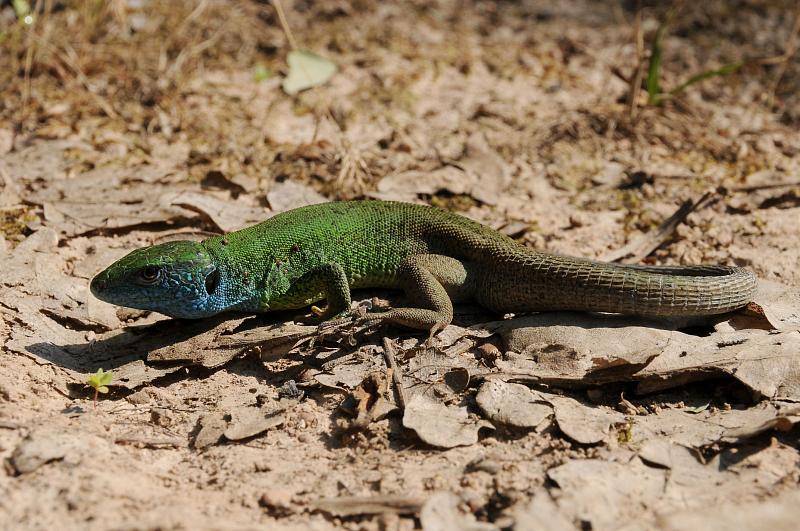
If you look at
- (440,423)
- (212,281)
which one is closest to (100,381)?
(212,281)

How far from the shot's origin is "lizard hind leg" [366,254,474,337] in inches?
177

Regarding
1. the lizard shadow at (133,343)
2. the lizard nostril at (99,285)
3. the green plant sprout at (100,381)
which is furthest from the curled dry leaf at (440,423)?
the lizard nostril at (99,285)

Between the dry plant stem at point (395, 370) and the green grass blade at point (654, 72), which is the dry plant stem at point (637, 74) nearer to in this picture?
the green grass blade at point (654, 72)

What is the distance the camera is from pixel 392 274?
5.05 m

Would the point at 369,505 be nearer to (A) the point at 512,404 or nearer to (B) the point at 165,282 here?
(A) the point at 512,404

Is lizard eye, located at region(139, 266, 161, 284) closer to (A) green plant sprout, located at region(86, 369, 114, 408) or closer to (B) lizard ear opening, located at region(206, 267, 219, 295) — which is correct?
(B) lizard ear opening, located at region(206, 267, 219, 295)

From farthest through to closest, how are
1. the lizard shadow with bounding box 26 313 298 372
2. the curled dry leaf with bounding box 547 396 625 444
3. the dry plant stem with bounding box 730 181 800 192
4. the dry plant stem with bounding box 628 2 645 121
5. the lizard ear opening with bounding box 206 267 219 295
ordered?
the dry plant stem with bounding box 628 2 645 121 → the dry plant stem with bounding box 730 181 800 192 → the lizard ear opening with bounding box 206 267 219 295 → the lizard shadow with bounding box 26 313 298 372 → the curled dry leaf with bounding box 547 396 625 444

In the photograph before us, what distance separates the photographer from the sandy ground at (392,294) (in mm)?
3314

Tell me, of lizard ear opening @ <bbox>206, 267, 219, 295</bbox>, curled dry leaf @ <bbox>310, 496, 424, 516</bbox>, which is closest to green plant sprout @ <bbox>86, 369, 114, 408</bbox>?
lizard ear opening @ <bbox>206, 267, 219, 295</bbox>

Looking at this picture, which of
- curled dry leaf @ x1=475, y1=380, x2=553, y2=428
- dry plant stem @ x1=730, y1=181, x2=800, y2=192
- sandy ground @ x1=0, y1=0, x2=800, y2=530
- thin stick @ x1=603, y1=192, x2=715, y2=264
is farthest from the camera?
dry plant stem @ x1=730, y1=181, x2=800, y2=192

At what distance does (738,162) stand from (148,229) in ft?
18.0

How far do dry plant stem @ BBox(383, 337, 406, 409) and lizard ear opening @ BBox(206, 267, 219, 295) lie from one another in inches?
47.5

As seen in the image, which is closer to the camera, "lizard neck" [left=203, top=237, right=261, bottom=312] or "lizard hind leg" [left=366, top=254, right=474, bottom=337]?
"lizard hind leg" [left=366, top=254, right=474, bottom=337]

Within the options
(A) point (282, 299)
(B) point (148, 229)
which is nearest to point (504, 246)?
(A) point (282, 299)
